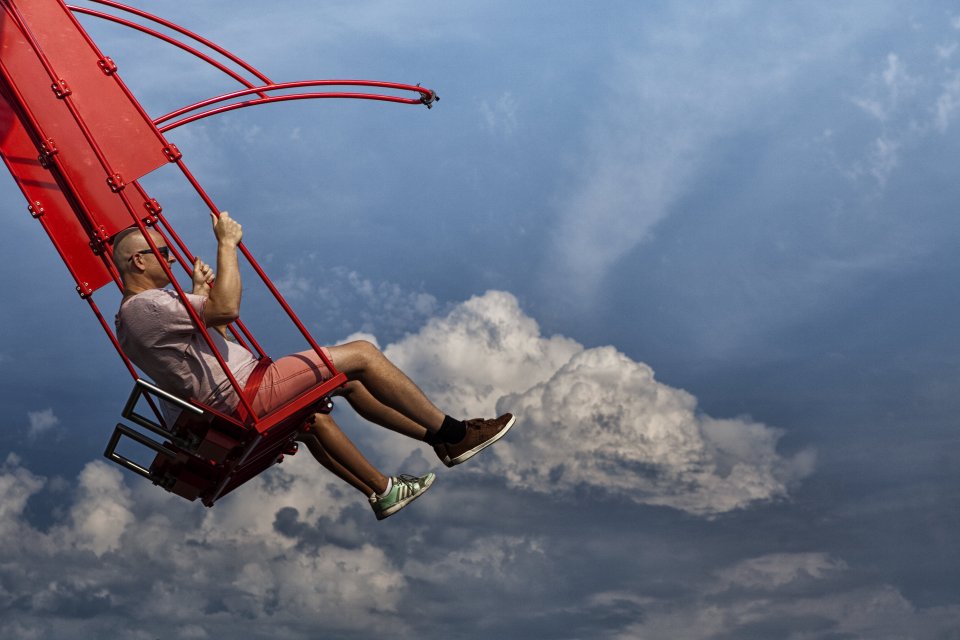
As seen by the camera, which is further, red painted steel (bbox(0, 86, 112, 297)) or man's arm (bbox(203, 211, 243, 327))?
red painted steel (bbox(0, 86, 112, 297))

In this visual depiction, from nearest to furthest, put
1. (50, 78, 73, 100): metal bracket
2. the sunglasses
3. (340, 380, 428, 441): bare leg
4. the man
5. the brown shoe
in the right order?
the man
the sunglasses
(50, 78, 73, 100): metal bracket
(340, 380, 428, 441): bare leg
the brown shoe


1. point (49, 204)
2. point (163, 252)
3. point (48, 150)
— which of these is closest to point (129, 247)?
point (163, 252)

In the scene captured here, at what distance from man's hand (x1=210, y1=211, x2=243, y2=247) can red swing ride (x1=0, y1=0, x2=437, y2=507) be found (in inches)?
3.4

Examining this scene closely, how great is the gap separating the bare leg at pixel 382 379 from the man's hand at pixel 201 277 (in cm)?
124

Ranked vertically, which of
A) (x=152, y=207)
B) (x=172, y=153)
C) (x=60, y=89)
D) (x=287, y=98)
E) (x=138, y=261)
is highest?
(x=287, y=98)

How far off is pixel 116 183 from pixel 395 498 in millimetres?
3717

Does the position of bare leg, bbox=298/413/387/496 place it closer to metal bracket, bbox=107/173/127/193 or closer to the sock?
the sock

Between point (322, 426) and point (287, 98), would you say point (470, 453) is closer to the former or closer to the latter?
point (322, 426)

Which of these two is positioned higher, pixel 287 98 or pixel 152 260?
pixel 287 98

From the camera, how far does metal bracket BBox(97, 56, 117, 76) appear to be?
404 inches

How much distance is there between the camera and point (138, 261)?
9719 mm

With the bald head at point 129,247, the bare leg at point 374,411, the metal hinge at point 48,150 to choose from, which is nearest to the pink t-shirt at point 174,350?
the bald head at point 129,247

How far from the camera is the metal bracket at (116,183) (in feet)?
31.3

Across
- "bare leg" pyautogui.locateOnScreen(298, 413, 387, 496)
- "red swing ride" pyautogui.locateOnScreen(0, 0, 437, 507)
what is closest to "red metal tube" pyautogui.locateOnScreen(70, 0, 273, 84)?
"red swing ride" pyautogui.locateOnScreen(0, 0, 437, 507)
